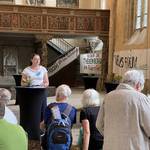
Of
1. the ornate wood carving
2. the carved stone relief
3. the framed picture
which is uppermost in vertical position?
the framed picture

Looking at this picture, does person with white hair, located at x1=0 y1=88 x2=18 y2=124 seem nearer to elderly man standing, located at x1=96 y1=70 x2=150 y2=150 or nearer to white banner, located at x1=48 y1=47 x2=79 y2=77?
elderly man standing, located at x1=96 y1=70 x2=150 y2=150

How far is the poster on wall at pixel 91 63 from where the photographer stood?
23391 millimetres

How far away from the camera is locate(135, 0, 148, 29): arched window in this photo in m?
18.7

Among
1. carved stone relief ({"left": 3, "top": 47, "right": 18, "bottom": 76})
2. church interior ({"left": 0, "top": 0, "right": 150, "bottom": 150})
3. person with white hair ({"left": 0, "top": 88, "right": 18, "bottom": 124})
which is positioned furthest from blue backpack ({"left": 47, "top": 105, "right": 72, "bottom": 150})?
carved stone relief ({"left": 3, "top": 47, "right": 18, "bottom": 76})

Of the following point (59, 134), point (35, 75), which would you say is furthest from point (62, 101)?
point (35, 75)

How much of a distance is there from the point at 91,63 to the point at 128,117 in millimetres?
20125

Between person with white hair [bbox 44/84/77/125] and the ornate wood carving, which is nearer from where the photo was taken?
person with white hair [bbox 44/84/77/125]

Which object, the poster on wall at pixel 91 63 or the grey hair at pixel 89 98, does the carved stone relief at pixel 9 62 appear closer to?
the poster on wall at pixel 91 63

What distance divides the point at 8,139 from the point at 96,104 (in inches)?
67.7

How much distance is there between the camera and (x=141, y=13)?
756 inches

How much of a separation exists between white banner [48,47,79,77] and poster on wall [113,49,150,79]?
4.94 m

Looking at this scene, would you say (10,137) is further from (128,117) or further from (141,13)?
(141,13)

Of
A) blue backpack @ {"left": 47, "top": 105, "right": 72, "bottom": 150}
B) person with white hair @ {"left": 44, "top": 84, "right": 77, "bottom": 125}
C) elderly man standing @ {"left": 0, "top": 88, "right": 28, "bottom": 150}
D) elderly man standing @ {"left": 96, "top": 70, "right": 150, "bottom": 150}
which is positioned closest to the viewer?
elderly man standing @ {"left": 0, "top": 88, "right": 28, "bottom": 150}

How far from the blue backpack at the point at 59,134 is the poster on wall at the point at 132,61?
38.3 feet
